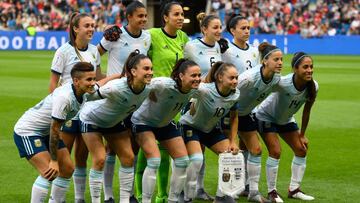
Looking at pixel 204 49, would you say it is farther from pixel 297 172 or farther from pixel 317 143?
pixel 317 143

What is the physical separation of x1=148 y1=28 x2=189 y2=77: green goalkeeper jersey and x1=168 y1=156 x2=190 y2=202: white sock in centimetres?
139

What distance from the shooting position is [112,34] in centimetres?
947

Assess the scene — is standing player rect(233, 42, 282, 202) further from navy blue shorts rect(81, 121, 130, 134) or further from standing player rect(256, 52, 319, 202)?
navy blue shorts rect(81, 121, 130, 134)

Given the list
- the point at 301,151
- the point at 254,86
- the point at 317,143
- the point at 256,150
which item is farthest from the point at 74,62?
the point at 317,143

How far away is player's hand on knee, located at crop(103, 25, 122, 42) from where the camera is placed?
9469mm

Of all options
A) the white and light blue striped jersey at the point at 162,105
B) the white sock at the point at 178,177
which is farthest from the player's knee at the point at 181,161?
the white and light blue striped jersey at the point at 162,105

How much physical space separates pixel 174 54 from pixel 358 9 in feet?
122

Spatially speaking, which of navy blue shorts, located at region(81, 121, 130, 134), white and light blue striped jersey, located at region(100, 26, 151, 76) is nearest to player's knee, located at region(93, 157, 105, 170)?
navy blue shorts, located at region(81, 121, 130, 134)

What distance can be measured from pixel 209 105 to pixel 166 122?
0.53 metres

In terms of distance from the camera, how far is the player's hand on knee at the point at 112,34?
947cm

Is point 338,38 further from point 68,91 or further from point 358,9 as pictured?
point 68,91

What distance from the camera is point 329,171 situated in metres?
11.5

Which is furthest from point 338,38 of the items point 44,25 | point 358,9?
point 44,25

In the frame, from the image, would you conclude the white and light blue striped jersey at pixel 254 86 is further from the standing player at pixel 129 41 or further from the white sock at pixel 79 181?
the white sock at pixel 79 181
